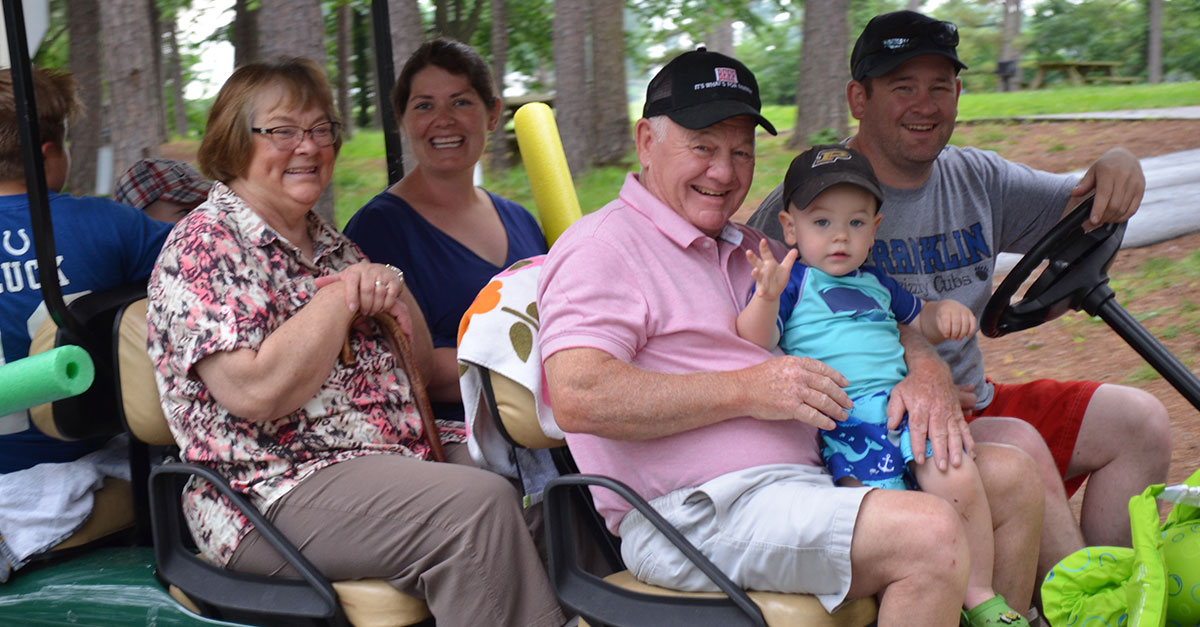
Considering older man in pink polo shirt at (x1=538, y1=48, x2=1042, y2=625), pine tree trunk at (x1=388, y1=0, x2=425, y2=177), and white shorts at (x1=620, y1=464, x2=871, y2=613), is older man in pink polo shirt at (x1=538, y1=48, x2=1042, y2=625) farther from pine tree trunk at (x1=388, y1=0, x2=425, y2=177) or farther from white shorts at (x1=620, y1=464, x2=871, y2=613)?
pine tree trunk at (x1=388, y1=0, x2=425, y2=177)

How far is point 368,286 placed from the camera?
87.6 inches

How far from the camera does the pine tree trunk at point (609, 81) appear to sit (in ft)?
15.0

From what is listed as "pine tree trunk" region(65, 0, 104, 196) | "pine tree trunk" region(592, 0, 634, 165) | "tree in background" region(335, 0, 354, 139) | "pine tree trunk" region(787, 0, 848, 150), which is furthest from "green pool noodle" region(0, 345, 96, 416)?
"tree in background" region(335, 0, 354, 139)

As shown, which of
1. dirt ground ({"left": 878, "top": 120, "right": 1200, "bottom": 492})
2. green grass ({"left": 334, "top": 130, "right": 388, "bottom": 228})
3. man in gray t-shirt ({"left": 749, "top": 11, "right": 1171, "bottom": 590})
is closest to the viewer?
man in gray t-shirt ({"left": 749, "top": 11, "right": 1171, "bottom": 590})

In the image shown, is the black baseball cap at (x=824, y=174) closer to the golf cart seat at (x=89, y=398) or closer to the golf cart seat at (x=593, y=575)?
the golf cart seat at (x=593, y=575)

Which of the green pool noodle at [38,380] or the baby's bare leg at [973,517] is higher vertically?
the green pool noodle at [38,380]

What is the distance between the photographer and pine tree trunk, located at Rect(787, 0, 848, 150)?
634cm

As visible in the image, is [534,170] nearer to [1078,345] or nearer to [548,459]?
[548,459]

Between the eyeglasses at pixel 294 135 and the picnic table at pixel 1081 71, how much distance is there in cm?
1279

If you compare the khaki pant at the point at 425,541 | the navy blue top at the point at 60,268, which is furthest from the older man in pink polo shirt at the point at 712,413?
the navy blue top at the point at 60,268

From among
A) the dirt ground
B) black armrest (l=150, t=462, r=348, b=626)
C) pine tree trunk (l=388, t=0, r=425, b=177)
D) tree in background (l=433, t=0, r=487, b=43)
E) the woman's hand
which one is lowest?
the dirt ground

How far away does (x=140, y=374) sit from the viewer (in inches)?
87.9

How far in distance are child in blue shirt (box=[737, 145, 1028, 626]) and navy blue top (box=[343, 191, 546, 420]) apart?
980 millimetres

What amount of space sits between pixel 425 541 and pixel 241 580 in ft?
1.20
